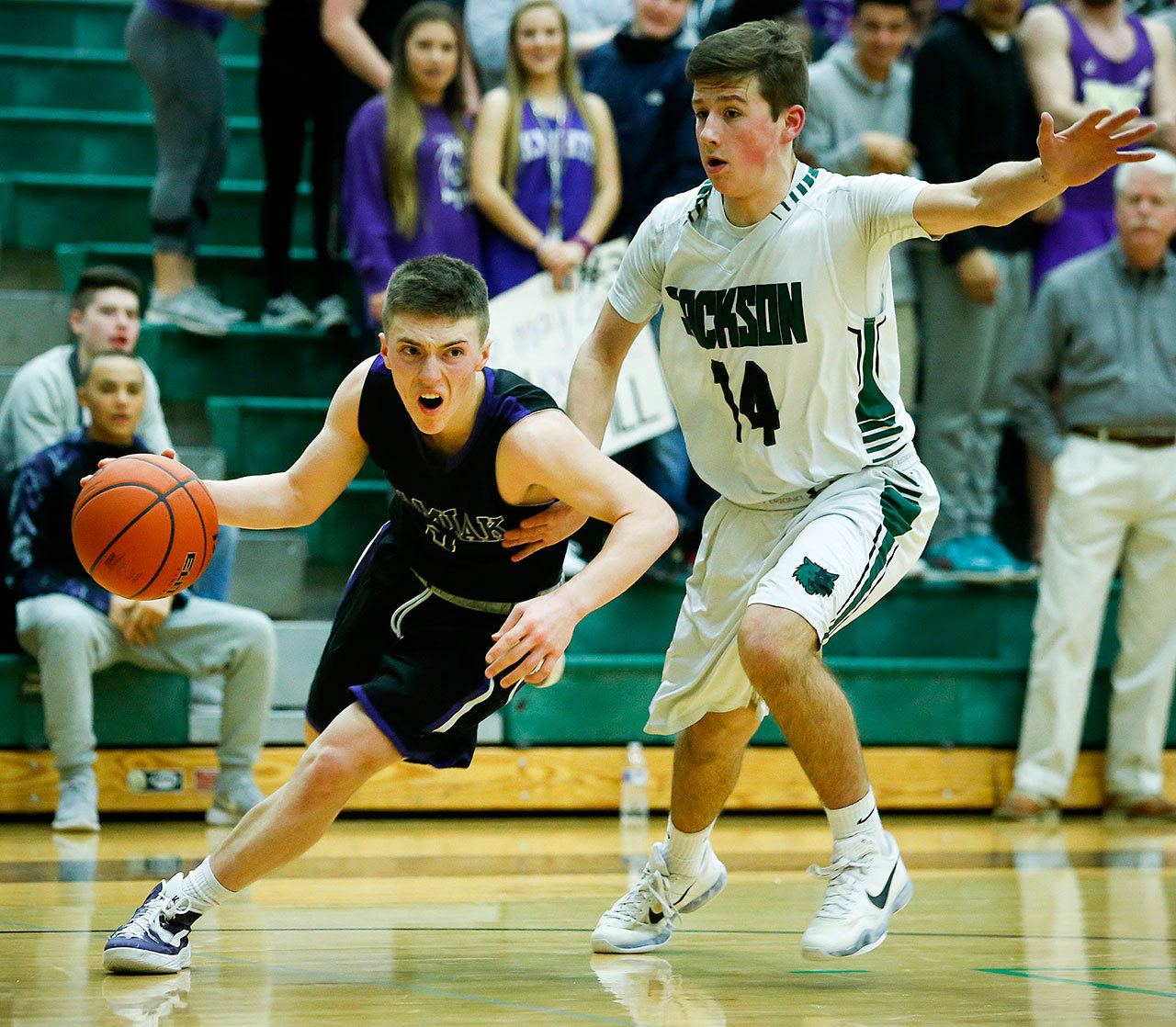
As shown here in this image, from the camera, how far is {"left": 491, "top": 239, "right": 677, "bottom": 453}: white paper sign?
7.26 m

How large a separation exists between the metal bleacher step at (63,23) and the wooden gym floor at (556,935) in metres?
5.13

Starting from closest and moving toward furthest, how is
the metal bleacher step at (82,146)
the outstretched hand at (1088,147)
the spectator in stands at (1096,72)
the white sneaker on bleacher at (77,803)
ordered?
1. the outstretched hand at (1088,147)
2. the white sneaker on bleacher at (77,803)
3. the spectator in stands at (1096,72)
4. the metal bleacher step at (82,146)

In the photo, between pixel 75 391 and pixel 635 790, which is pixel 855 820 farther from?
pixel 75 391

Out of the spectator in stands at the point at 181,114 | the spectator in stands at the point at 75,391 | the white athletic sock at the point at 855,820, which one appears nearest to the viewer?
the white athletic sock at the point at 855,820

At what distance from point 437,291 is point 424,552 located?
67cm

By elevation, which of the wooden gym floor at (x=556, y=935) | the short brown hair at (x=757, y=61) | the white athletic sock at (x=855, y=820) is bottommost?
the wooden gym floor at (x=556, y=935)

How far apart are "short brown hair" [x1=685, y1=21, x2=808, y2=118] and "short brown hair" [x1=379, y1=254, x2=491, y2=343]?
705 mm

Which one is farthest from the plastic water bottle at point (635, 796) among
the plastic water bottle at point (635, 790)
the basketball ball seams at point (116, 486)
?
the basketball ball seams at point (116, 486)

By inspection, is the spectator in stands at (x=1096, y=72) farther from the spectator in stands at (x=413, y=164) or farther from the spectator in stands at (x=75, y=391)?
the spectator in stands at (x=75, y=391)

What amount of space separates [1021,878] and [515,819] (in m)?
2.16

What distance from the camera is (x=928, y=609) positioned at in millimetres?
7832

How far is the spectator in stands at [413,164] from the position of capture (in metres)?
7.24

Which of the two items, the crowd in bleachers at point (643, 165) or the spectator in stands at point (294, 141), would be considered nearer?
the crowd in bleachers at point (643, 165)

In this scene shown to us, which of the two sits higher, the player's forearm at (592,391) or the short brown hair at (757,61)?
the short brown hair at (757,61)
